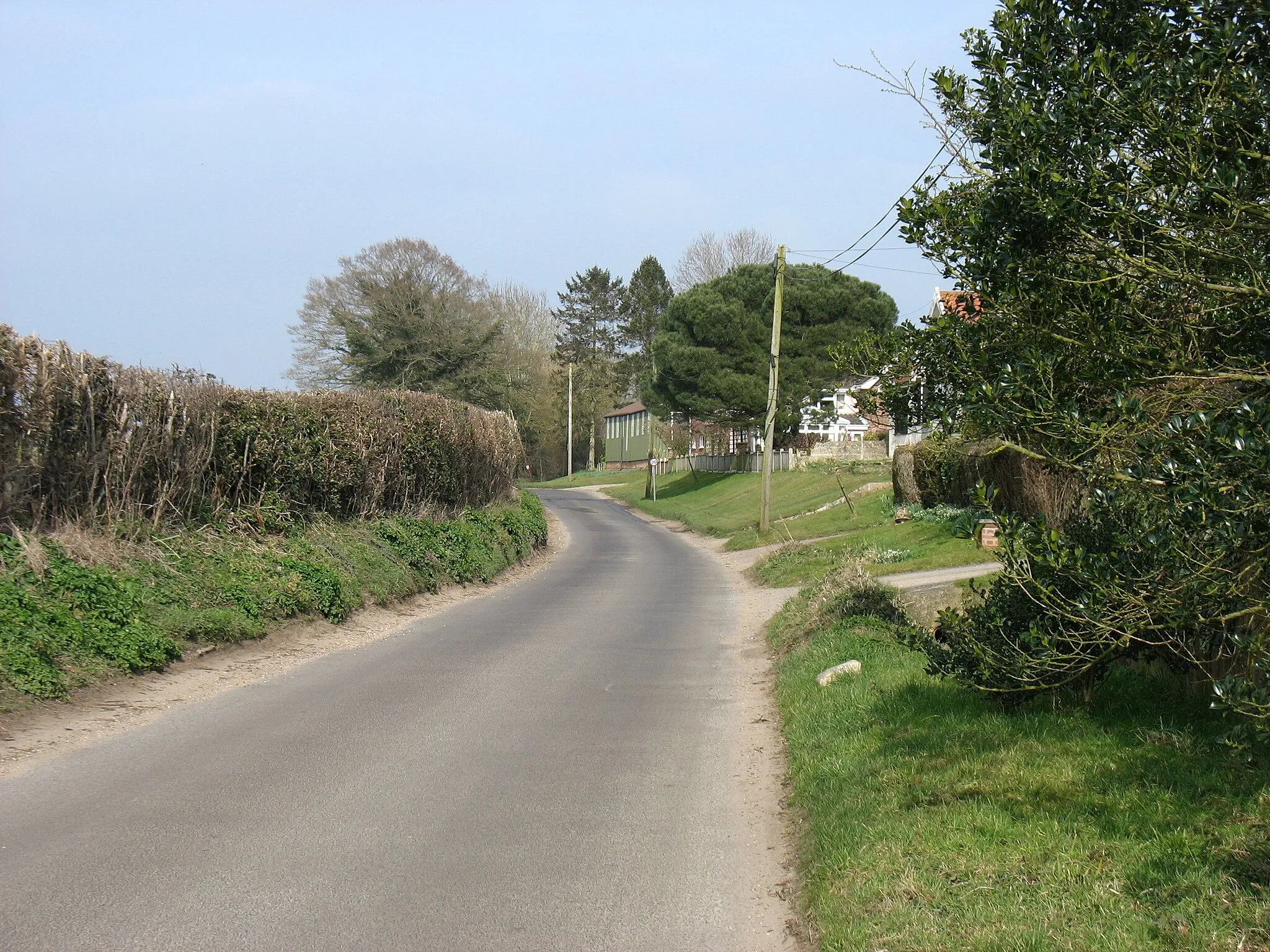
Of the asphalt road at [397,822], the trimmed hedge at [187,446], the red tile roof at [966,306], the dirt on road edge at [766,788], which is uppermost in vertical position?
the red tile roof at [966,306]

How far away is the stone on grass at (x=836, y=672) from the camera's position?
1009cm

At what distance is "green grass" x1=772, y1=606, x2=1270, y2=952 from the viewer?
A: 14.5ft

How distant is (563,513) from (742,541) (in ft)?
59.8

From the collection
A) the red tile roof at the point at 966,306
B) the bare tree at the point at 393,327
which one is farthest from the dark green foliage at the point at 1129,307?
the bare tree at the point at 393,327

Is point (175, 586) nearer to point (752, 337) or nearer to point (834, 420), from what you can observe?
point (752, 337)

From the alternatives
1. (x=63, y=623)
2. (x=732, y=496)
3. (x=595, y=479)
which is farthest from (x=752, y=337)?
(x=63, y=623)

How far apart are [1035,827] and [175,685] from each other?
7783 millimetres

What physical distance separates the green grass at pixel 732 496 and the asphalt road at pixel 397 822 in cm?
2768

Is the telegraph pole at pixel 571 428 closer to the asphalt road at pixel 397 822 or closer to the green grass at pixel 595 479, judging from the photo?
the green grass at pixel 595 479

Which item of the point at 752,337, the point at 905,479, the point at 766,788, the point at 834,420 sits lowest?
the point at 766,788

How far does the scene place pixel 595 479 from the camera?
86312 millimetres

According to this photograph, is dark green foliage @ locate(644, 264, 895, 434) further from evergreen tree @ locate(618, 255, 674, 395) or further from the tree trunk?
evergreen tree @ locate(618, 255, 674, 395)

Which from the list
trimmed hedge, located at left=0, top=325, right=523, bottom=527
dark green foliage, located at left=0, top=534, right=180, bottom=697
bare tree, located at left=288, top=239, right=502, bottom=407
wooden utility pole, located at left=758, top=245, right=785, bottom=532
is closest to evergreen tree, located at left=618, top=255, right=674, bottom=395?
bare tree, located at left=288, top=239, right=502, bottom=407

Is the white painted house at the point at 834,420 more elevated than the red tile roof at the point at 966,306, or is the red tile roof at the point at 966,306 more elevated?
the white painted house at the point at 834,420
